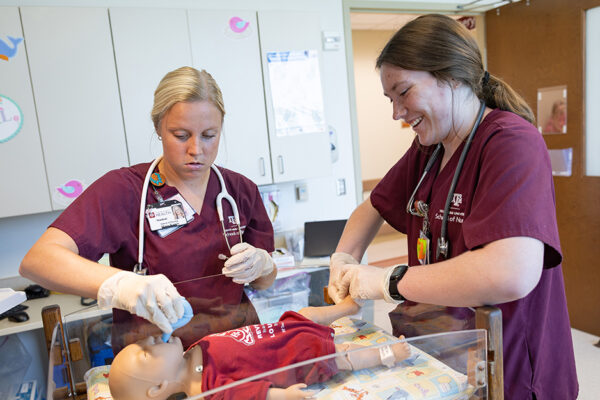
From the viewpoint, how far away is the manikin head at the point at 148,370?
1028 millimetres

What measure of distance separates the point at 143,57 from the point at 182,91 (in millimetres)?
1288

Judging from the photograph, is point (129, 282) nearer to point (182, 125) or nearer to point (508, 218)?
point (182, 125)

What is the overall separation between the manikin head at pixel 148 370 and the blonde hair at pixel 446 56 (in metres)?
0.92

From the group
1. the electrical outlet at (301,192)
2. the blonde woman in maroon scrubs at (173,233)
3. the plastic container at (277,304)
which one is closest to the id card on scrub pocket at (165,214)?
the blonde woman in maroon scrubs at (173,233)

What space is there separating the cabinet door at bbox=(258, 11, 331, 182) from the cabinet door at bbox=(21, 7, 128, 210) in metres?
0.87

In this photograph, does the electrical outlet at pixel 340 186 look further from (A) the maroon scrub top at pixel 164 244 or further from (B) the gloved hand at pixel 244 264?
(B) the gloved hand at pixel 244 264

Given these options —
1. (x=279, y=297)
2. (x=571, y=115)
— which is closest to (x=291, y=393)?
(x=279, y=297)

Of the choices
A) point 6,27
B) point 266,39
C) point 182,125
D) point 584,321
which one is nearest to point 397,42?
point 182,125

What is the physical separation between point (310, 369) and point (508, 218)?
1.60ft

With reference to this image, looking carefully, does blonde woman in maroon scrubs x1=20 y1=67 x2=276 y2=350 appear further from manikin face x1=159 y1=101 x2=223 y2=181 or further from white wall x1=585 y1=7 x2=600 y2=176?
white wall x1=585 y1=7 x2=600 y2=176

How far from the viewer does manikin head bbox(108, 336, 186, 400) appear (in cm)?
103

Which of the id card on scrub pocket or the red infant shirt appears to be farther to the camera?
the id card on scrub pocket

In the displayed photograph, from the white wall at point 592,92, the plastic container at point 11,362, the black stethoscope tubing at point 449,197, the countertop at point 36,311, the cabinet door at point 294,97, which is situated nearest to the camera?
the black stethoscope tubing at point 449,197

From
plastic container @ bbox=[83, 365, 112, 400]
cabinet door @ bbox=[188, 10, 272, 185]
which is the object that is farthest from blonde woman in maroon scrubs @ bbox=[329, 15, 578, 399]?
cabinet door @ bbox=[188, 10, 272, 185]
